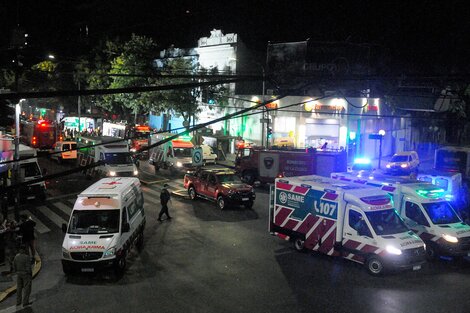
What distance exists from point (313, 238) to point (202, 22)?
49573 millimetres

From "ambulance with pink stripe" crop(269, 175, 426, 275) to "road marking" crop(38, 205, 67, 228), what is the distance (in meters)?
9.86

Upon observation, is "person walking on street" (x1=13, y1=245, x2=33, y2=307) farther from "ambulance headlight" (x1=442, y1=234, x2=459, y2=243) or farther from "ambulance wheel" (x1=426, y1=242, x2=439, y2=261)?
"ambulance headlight" (x1=442, y1=234, x2=459, y2=243)

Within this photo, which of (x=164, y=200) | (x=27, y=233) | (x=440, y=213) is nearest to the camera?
(x=27, y=233)

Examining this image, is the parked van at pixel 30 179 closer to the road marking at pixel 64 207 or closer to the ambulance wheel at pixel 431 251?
the road marking at pixel 64 207

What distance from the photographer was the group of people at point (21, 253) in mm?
11156

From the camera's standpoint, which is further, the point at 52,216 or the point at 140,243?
the point at 52,216

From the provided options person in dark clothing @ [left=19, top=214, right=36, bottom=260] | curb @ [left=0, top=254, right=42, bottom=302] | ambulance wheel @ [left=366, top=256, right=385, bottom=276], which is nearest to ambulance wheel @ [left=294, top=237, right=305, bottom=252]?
ambulance wheel @ [left=366, top=256, right=385, bottom=276]

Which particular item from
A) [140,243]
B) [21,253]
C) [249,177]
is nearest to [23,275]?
[21,253]

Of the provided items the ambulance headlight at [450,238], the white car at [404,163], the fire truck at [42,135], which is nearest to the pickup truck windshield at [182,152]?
the white car at [404,163]

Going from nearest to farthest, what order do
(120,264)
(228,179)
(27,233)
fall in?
(120,264), (27,233), (228,179)

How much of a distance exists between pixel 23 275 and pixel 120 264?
280 cm

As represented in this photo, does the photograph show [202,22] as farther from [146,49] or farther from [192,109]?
[192,109]

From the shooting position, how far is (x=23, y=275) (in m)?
11.2

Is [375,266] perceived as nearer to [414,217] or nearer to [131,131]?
[414,217]
